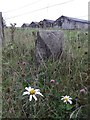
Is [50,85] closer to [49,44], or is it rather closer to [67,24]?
[49,44]

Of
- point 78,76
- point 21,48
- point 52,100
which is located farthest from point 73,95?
point 21,48

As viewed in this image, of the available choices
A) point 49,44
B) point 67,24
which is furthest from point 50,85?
point 67,24

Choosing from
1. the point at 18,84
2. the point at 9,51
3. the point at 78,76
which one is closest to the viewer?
the point at 18,84

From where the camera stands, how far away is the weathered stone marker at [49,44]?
294cm

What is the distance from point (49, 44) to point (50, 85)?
3.38ft

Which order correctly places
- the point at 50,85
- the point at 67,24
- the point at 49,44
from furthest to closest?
the point at 67,24 → the point at 49,44 → the point at 50,85

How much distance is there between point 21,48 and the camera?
3.39m

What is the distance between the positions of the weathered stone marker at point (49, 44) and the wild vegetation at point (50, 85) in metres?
0.09

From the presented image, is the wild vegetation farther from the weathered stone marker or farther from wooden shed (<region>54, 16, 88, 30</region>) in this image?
wooden shed (<region>54, 16, 88, 30</region>)

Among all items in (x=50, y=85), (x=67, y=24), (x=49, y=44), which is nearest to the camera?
(x=50, y=85)

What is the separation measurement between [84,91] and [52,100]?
25 centimetres

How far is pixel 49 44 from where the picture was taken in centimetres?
300

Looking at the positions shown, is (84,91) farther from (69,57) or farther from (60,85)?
(69,57)

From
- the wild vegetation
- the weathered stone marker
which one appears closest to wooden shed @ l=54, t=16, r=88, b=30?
the weathered stone marker
